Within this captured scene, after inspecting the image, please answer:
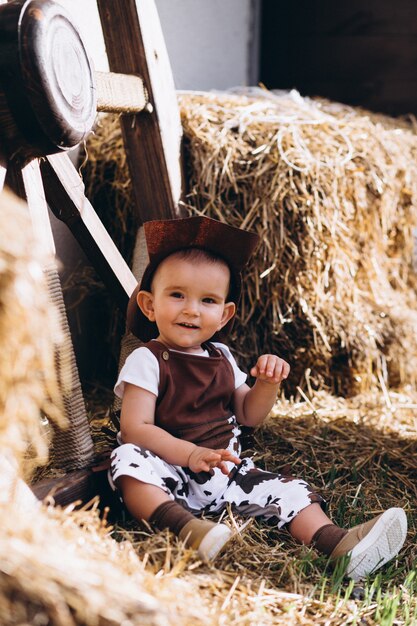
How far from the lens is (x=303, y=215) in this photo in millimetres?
2809

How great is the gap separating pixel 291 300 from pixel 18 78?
1535mm

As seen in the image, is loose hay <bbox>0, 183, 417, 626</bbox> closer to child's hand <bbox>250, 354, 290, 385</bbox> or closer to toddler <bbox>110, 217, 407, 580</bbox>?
toddler <bbox>110, 217, 407, 580</bbox>

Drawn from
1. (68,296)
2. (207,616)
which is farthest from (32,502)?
(68,296)

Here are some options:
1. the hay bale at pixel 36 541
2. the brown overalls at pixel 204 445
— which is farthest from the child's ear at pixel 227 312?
the hay bale at pixel 36 541

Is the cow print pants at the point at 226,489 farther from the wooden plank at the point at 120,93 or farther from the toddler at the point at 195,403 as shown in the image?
the wooden plank at the point at 120,93

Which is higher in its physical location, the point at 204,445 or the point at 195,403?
the point at 195,403

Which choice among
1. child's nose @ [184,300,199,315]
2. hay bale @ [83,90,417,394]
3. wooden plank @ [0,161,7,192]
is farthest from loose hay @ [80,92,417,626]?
wooden plank @ [0,161,7,192]

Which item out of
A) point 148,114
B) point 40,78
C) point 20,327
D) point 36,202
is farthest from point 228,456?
point 148,114

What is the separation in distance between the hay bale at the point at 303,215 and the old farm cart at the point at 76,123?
19cm

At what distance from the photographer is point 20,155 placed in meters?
1.78

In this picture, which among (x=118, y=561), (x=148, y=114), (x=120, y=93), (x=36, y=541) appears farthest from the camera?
(x=148, y=114)

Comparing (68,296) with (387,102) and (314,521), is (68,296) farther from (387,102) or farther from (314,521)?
(387,102)

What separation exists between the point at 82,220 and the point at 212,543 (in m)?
1.03

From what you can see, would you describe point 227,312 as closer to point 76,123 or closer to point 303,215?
point 76,123
